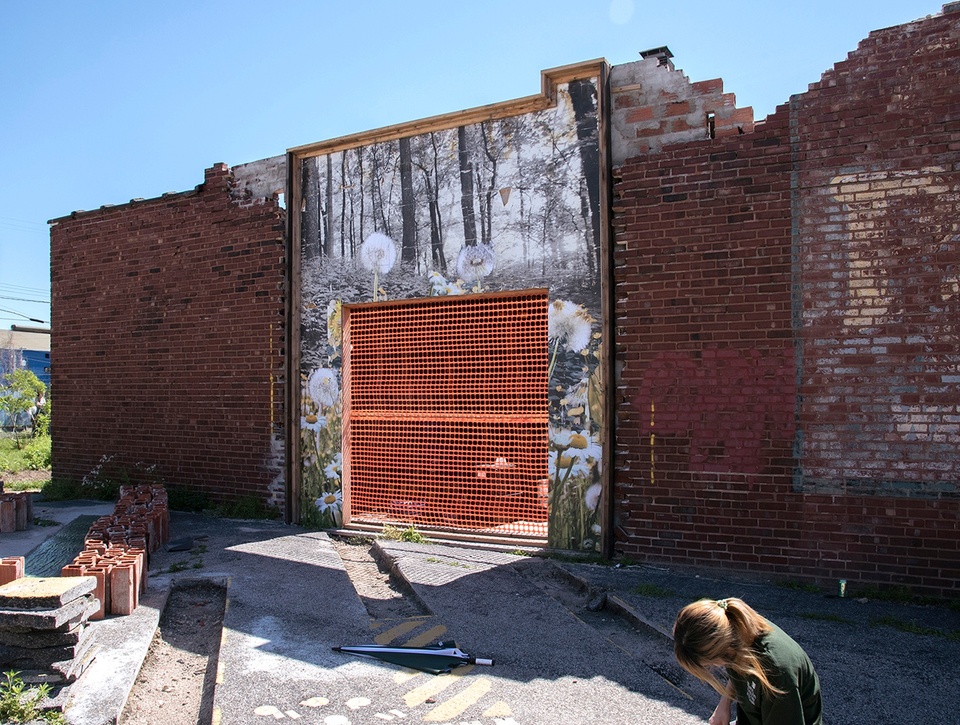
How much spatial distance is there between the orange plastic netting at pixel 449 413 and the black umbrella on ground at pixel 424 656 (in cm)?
300

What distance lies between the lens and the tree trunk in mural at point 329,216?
348 inches

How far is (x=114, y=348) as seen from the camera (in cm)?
1062

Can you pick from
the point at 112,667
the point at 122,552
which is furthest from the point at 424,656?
the point at 122,552

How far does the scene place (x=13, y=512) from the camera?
27.3 feet

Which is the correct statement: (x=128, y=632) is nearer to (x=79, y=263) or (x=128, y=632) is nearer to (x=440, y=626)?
(x=440, y=626)

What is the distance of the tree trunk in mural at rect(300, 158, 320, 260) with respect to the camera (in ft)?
29.4

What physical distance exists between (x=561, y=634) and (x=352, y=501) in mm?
4218

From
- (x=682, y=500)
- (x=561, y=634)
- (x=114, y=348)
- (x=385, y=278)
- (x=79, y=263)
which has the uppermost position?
(x=79, y=263)

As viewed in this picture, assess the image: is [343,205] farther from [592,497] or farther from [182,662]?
[182,662]

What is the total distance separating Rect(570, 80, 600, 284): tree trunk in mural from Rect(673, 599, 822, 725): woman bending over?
499 centimetres

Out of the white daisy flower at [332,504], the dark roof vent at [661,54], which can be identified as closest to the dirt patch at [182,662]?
the white daisy flower at [332,504]

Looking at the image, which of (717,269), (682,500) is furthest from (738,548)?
(717,269)

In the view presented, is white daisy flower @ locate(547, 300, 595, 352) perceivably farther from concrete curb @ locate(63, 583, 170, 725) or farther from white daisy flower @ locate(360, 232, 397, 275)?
concrete curb @ locate(63, 583, 170, 725)

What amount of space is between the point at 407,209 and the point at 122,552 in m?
4.68
